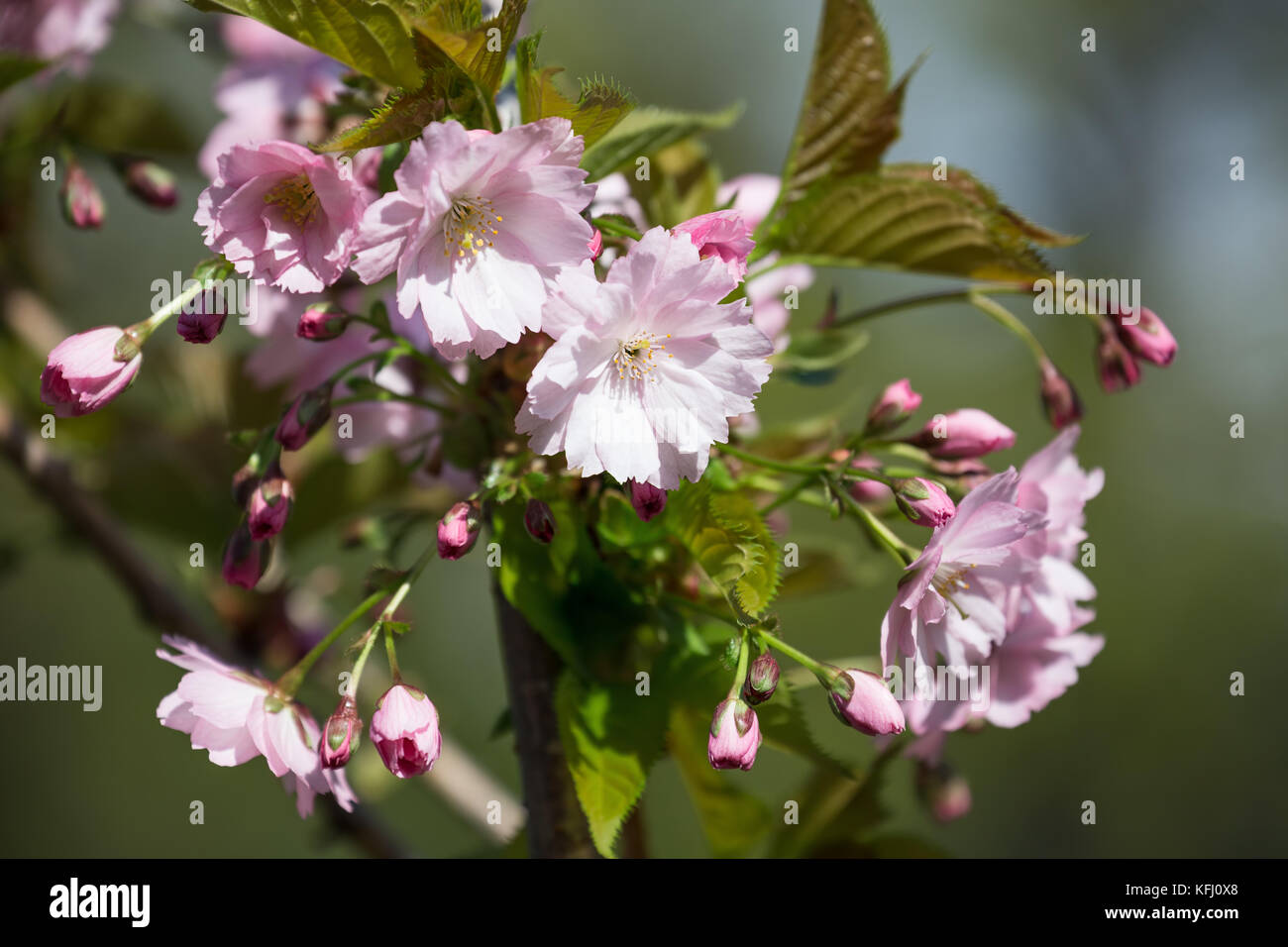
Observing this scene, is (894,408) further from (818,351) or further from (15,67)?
(15,67)

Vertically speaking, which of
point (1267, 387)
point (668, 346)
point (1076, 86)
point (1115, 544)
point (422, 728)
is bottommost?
point (422, 728)

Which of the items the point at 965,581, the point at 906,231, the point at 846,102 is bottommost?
the point at 965,581

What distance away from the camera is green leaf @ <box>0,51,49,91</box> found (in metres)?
1.24

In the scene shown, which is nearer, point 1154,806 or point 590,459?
point 590,459

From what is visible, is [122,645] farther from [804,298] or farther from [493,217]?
[493,217]

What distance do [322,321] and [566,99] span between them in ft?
1.04

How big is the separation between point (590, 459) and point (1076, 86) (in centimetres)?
1071

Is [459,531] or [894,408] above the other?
[894,408]

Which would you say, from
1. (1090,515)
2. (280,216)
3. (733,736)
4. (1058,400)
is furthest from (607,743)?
(1090,515)

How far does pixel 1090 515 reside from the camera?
8242mm

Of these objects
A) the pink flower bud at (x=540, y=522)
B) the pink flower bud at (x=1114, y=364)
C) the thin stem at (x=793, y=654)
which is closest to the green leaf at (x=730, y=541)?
the thin stem at (x=793, y=654)

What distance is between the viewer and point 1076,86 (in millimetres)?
9969

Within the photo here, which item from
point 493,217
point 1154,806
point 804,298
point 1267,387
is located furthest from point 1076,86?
point 493,217

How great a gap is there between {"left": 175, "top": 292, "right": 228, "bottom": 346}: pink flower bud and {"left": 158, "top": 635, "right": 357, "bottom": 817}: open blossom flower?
300mm
